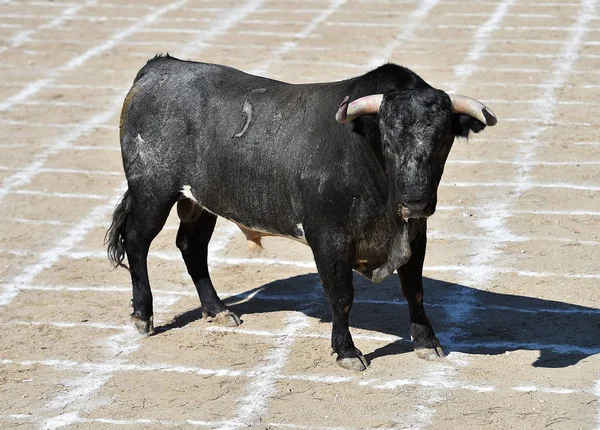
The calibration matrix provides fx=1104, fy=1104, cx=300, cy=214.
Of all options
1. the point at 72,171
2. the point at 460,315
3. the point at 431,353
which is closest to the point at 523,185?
the point at 460,315

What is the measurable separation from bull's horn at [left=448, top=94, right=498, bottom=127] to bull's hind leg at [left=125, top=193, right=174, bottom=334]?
2.80 metres

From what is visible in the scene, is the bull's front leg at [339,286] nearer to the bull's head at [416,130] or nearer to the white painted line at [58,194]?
the bull's head at [416,130]

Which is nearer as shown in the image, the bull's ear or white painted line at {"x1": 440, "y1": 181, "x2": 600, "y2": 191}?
the bull's ear

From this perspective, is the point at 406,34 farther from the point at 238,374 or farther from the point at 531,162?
the point at 238,374

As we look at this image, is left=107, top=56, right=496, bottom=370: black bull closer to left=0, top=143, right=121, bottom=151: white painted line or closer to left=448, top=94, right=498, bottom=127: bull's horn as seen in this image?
left=448, top=94, right=498, bottom=127: bull's horn

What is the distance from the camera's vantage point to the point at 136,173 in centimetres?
944

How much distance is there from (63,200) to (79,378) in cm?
463

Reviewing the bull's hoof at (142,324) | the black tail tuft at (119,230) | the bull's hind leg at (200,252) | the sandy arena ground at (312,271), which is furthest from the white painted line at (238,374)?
the black tail tuft at (119,230)

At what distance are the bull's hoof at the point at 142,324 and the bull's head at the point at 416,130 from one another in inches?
109

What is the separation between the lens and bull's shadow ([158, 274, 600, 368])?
886 cm

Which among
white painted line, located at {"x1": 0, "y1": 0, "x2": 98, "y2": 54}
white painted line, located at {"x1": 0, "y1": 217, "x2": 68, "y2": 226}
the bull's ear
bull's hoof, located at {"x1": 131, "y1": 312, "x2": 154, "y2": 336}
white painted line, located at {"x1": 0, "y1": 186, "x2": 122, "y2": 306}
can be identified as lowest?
white painted line, located at {"x1": 0, "y1": 217, "x2": 68, "y2": 226}

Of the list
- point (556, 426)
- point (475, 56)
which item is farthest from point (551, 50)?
point (556, 426)

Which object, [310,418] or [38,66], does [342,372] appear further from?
[38,66]

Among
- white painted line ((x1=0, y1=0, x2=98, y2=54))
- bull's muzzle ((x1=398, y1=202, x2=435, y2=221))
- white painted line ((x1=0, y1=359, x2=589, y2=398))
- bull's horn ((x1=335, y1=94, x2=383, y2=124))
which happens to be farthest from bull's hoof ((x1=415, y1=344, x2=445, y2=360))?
white painted line ((x1=0, y1=0, x2=98, y2=54))
